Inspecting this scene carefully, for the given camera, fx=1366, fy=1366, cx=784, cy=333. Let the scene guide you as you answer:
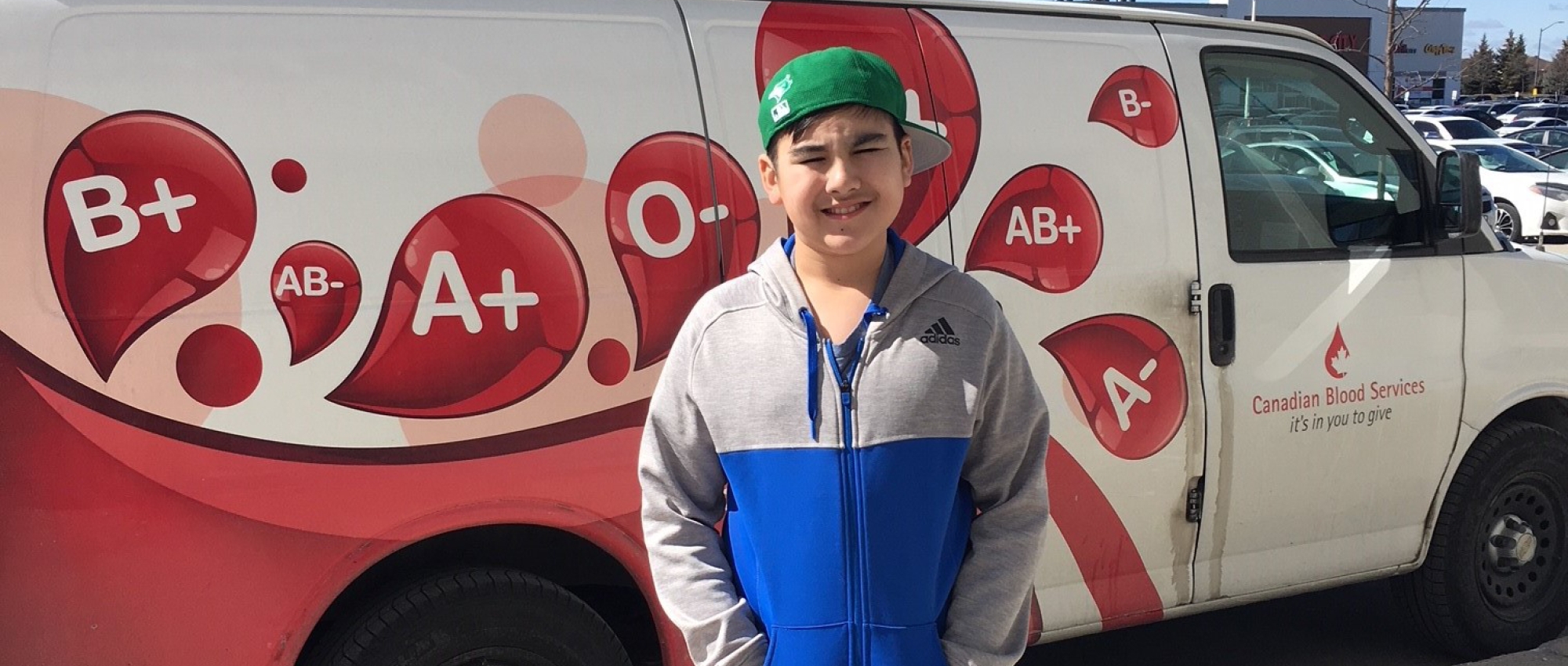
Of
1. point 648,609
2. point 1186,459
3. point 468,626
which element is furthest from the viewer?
point 1186,459

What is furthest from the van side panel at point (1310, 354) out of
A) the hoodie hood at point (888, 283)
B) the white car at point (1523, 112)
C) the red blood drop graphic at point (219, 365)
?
the white car at point (1523, 112)

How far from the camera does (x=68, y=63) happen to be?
246cm

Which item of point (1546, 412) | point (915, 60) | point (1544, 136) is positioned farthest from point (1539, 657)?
point (1544, 136)

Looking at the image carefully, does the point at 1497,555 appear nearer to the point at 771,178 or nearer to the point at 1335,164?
the point at 1335,164

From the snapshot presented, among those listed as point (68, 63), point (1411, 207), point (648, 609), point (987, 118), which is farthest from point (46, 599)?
point (1411, 207)

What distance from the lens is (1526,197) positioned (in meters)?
17.1

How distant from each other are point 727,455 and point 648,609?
57.2 inches

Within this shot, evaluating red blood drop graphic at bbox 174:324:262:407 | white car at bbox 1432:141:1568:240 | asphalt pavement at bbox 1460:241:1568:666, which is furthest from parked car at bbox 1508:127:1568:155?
red blood drop graphic at bbox 174:324:262:407

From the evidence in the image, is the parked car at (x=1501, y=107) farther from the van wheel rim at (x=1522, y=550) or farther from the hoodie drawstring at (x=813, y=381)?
the hoodie drawstring at (x=813, y=381)

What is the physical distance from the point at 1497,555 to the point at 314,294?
392 centimetres

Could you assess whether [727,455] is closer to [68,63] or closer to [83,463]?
[83,463]

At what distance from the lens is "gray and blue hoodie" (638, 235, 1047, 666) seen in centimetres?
179

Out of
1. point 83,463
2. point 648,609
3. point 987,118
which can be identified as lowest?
point 648,609

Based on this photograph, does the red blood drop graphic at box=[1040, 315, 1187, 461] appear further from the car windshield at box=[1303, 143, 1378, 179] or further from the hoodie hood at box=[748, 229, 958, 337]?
the hoodie hood at box=[748, 229, 958, 337]
